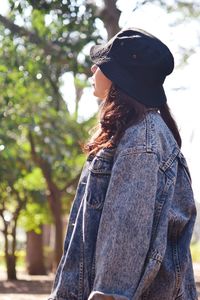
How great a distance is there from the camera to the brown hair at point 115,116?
273 cm

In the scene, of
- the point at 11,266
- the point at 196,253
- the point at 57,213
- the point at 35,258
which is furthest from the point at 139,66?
the point at 196,253

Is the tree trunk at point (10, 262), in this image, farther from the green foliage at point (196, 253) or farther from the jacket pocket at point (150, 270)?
the jacket pocket at point (150, 270)

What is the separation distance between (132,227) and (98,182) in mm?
229

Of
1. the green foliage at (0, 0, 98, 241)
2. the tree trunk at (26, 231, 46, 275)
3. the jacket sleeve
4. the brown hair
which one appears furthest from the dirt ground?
the jacket sleeve

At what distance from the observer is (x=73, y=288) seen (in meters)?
2.60

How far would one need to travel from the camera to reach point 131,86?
275 cm

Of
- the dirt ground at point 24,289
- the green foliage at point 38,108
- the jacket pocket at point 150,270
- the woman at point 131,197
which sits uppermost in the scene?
the green foliage at point 38,108

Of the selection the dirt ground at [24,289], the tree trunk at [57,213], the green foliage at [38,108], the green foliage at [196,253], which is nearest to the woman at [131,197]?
the green foliage at [38,108]

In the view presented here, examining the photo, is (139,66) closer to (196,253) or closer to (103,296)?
(103,296)

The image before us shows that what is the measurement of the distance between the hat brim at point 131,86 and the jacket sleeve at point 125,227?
0.24 metres

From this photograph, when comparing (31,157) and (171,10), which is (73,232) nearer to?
(171,10)

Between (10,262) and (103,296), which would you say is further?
(10,262)

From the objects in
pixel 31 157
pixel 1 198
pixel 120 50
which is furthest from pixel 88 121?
pixel 120 50

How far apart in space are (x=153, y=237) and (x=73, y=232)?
290 millimetres
